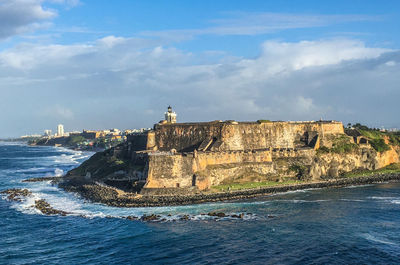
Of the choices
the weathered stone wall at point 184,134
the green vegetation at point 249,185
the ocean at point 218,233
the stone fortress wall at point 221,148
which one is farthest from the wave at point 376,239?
the weathered stone wall at point 184,134

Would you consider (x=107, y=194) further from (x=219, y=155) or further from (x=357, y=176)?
(x=357, y=176)

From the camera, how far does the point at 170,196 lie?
2089 inches

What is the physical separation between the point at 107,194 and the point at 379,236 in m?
35.9

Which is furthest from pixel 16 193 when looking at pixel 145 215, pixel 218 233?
pixel 218 233

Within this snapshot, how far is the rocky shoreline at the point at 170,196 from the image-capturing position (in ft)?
168

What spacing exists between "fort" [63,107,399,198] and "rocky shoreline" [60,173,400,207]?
6.86ft

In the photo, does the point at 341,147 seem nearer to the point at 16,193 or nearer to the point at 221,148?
the point at 221,148

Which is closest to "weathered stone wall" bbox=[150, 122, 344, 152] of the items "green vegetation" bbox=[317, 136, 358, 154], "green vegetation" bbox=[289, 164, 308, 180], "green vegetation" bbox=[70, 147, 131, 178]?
"green vegetation" bbox=[317, 136, 358, 154]

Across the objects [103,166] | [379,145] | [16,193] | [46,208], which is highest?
[379,145]

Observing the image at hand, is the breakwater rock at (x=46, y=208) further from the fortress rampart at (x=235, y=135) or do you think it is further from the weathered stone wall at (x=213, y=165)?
the fortress rampart at (x=235, y=135)

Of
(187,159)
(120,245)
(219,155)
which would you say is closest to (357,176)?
(219,155)

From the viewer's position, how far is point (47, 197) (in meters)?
58.6

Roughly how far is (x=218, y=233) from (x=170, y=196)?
16.2 m

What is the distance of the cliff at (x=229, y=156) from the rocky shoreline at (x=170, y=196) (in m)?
2.09
